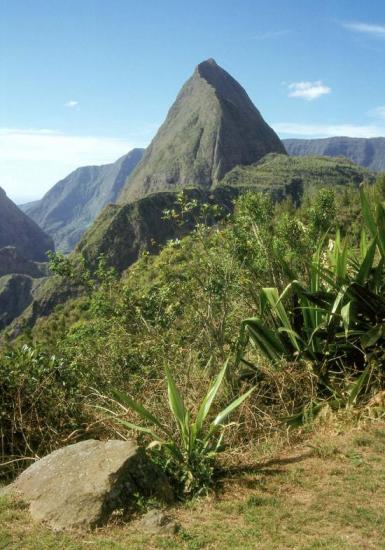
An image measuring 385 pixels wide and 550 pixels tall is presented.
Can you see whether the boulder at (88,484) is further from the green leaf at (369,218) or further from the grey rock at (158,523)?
the green leaf at (369,218)

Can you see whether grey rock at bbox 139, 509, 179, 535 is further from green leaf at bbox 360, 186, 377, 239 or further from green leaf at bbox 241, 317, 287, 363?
green leaf at bbox 360, 186, 377, 239

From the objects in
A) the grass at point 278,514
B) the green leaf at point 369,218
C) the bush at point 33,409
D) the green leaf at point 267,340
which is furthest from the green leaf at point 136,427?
the green leaf at point 369,218

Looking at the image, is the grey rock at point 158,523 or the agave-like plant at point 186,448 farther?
the agave-like plant at point 186,448

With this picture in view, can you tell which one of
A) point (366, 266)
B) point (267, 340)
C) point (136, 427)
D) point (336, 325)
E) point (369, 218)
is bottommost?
point (136, 427)

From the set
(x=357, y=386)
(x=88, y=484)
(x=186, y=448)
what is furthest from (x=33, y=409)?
(x=357, y=386)

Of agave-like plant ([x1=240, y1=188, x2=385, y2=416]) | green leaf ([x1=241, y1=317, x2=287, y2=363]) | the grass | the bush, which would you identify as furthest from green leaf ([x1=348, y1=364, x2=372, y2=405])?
the bush

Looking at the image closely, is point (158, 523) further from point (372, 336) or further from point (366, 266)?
point (366, 266)
